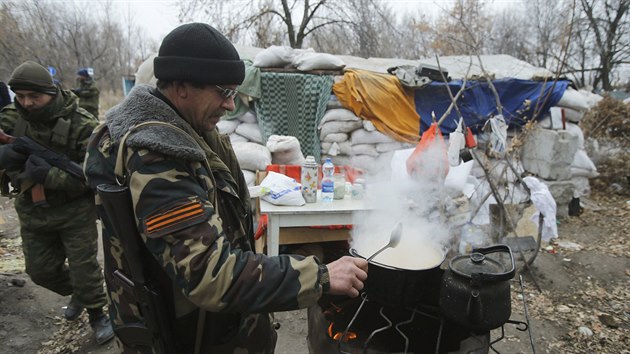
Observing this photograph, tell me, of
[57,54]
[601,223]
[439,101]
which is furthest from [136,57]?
[601,223]

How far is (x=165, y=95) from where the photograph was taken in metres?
1.37

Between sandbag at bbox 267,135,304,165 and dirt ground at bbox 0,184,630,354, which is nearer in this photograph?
dirt ground at bbox 0,184,630,354

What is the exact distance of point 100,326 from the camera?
10.1 feet

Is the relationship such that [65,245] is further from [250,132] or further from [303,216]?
[250,132]

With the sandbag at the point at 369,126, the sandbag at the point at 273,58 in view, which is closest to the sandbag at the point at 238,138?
the sandbag at the point at 273,58

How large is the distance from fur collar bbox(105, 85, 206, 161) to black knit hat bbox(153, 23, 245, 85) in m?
0.11

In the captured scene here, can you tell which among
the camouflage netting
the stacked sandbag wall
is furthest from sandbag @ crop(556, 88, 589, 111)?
the camouflage netting

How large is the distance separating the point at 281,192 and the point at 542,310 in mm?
2922

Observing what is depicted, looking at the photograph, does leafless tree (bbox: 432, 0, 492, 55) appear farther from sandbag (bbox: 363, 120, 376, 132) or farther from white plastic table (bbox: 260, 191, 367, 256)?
white plastic table (bbox: 260, 191, 367, 256)

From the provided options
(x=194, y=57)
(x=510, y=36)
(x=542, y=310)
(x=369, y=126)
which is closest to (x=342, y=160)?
(x=369, y=126)

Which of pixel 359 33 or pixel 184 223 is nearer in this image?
pixel 184 223

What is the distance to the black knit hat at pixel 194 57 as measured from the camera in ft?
4.08

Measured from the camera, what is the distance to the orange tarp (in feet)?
19.7

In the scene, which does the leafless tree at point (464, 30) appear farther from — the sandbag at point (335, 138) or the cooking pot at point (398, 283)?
the cooking pot at point (398, 283)
